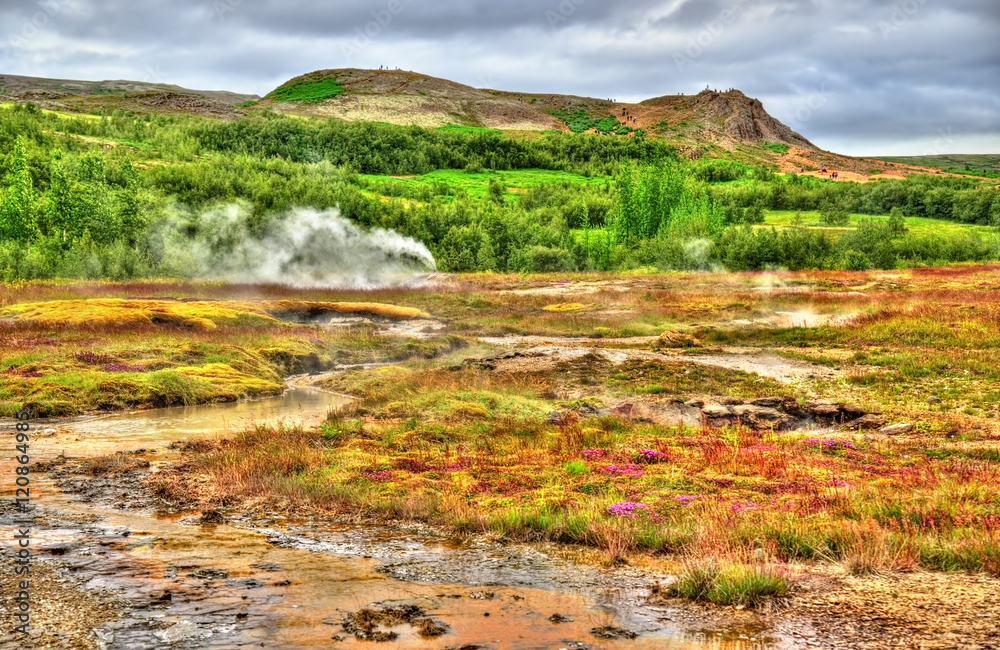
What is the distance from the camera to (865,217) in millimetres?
86375

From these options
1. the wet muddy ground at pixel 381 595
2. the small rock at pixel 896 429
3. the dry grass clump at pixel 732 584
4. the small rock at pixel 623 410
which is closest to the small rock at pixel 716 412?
the small rock at pixel 623 410

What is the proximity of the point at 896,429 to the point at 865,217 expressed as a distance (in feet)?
255

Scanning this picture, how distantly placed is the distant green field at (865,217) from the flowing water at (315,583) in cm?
8106

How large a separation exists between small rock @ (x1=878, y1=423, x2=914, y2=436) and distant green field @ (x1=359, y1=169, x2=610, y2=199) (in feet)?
306

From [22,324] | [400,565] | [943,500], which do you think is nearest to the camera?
[400,565]

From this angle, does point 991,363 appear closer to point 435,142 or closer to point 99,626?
point 99,626

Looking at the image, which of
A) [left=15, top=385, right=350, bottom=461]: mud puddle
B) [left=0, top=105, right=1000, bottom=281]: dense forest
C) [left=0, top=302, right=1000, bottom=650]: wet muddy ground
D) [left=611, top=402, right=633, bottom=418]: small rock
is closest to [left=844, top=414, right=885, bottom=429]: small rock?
[left=611, top=402, right=633, bottom=418]: small rock

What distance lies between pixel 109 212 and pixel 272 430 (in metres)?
51.6

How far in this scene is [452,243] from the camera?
73.3 meters

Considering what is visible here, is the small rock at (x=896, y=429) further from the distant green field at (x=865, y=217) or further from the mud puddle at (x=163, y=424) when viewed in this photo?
the distant green field at (x=865, y=217)

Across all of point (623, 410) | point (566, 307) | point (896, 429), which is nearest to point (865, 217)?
point (566, 307)

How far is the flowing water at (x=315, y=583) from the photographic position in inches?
273

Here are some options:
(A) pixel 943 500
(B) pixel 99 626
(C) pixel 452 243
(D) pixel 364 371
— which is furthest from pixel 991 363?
(C) pixel 452 243

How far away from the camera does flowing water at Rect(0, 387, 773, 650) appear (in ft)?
22.7
